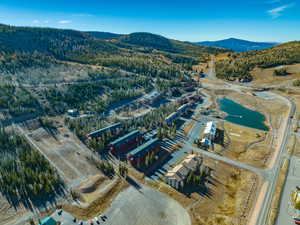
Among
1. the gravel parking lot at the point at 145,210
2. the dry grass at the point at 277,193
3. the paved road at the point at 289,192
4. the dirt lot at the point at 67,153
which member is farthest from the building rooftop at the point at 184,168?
the dirt lot at the point at 67,153

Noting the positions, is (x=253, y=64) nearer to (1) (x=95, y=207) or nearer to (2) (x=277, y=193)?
(2) (x=277, y=193)

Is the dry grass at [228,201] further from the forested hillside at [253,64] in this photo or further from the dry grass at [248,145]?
the forested hillside at [253,64]

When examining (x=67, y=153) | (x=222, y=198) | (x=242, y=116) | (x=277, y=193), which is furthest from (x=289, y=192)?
(x=67, y=153)

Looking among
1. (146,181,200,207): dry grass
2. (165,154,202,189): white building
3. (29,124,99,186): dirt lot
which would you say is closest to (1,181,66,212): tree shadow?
(29,124,99,186): dirt lot

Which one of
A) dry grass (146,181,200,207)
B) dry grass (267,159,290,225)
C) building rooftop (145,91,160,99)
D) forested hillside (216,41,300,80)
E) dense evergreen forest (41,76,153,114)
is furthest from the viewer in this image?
forested hillside (216,41,300,80)

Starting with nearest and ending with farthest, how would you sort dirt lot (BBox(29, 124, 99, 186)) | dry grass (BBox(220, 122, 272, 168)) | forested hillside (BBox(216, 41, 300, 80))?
dirt lot (BBox(29, 124, 99, 186)) < dry grass (BBox(220, 122, 272, 168)) < forested hillside (BBox(216, 41, 300, 80))

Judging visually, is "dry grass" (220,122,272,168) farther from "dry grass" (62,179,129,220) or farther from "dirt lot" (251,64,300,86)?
"dirt lot" (251,64,300,86)
